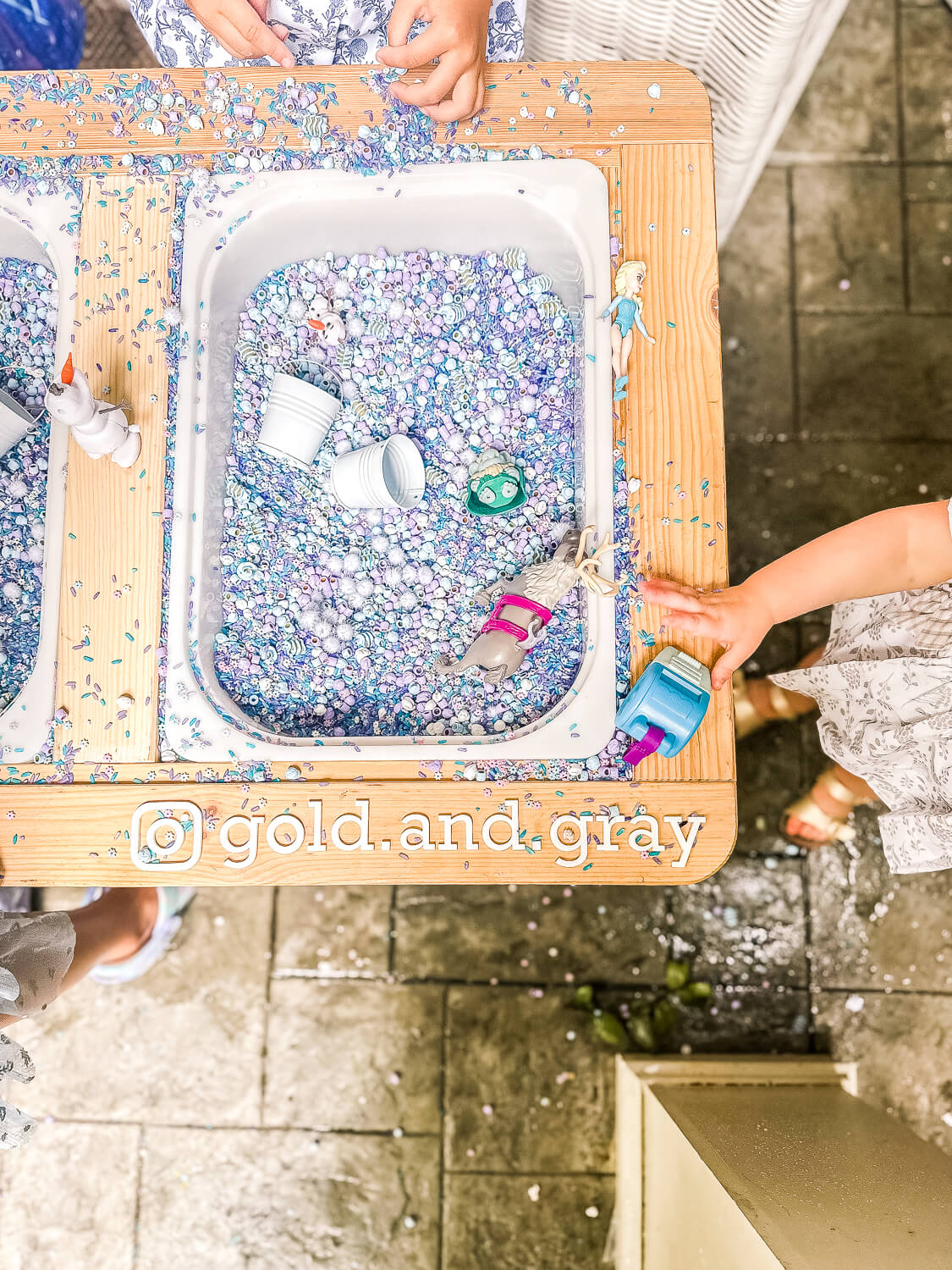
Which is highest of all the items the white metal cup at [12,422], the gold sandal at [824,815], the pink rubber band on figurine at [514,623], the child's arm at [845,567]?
the white metal cup at [12,422]

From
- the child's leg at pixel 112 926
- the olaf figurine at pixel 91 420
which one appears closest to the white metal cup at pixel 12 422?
the olaf figurine at pixel 91 420

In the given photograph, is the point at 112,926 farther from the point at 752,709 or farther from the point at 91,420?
A: the point at 752,709

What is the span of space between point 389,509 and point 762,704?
816 mm

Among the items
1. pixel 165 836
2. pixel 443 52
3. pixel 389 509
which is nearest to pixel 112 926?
pixel 165 836

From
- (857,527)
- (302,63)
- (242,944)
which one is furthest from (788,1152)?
(302,63)

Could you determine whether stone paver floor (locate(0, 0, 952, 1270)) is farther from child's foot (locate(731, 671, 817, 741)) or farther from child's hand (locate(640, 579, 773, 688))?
child's hand (locate(640, 579, 773, 688))

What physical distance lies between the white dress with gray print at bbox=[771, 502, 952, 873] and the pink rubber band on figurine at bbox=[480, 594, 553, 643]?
458 mm

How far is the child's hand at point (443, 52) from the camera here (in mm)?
1044

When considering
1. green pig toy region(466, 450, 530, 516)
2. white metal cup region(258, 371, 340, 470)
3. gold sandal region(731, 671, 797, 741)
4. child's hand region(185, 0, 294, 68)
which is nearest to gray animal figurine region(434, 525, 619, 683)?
green pig toy region(466, 450, 530, 516)

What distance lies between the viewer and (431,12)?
3.50 ft

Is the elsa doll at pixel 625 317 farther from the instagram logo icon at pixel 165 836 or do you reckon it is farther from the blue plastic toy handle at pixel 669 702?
the instagram logo icon at pixel 165 836

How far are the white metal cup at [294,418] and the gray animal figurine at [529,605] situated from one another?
355mm

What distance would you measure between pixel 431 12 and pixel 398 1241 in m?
1.94

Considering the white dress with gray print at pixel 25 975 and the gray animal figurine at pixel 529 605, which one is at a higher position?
the gray animal figurine at pixel 529 605
